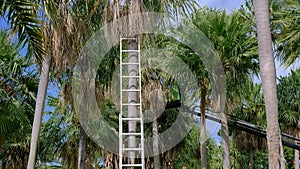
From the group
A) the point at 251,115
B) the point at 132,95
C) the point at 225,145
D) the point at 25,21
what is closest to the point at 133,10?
the point at 132,95

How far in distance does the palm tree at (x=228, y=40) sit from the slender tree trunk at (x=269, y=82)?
13.3ft

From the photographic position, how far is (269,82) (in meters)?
6.26

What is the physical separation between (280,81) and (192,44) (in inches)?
363

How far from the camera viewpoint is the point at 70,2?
29.7ft

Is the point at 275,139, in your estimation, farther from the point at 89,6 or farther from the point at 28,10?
the point at 89,6

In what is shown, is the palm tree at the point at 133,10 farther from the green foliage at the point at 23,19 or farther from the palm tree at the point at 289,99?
the palm tree at the point at 289,99

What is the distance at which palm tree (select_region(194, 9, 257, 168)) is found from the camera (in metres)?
10.9

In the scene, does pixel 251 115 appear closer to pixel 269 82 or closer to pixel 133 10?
pixel 133 10

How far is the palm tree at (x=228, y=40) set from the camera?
10.9 metres

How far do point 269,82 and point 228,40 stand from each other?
4.76 metres

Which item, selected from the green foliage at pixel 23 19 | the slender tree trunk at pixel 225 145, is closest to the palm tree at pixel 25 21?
the green foliage at pixel 23 19

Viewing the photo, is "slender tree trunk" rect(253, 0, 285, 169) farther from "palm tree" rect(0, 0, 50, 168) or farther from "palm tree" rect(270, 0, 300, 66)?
"palm tree" rect(270, 0, 300, 66)

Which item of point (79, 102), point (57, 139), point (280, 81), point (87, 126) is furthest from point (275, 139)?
point (280, 81)

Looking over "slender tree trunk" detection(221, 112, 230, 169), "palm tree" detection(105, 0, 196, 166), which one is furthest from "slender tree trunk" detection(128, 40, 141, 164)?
"slender tree trunk" detection(221, 112, 230, 169)
